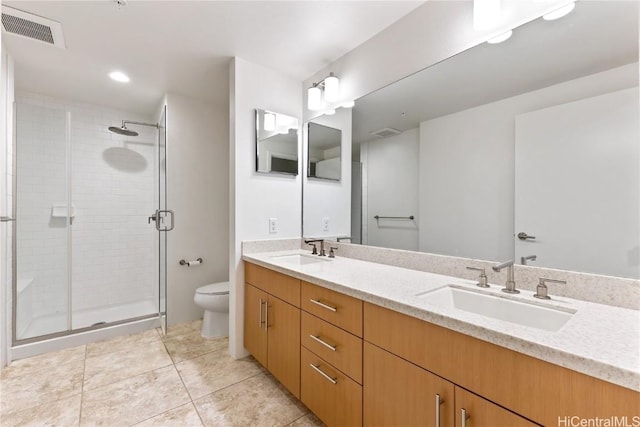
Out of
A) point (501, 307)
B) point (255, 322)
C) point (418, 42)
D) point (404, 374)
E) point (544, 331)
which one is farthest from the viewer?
point (255, 322)

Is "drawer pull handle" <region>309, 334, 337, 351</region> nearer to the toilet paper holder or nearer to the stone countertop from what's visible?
the stone countertop

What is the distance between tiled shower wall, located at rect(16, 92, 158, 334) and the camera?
2.49 m

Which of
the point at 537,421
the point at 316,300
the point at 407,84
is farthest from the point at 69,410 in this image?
the point at 407,84

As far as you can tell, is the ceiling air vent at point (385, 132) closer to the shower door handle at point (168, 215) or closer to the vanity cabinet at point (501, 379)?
the vanity cabinet at point (501, 379)

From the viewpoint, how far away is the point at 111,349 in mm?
2266

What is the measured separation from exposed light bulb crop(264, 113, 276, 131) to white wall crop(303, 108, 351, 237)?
30 centimetres

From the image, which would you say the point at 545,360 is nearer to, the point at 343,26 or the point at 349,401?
the point at 349,401

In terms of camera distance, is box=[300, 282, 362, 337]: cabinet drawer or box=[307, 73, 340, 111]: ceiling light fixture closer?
box=[300, 282, 362, 337]: cabinet drawer

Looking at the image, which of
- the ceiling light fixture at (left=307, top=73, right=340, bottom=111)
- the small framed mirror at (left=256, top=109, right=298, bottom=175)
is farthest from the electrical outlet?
the ceiling light fixture at (left=307, top=73, right=340, bottom=111)

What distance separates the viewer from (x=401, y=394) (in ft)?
3.18

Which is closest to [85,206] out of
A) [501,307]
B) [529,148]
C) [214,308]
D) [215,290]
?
[215,290]

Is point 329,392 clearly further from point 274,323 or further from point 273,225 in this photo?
point 273,225

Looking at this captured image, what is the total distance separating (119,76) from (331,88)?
6.19 ft

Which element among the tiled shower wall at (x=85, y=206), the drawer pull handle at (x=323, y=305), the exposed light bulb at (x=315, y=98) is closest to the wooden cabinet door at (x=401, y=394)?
the drawer pull handle at (x=323, y=305)
